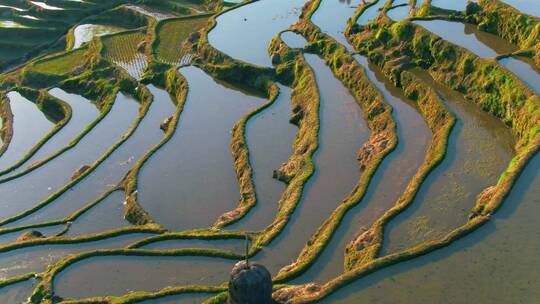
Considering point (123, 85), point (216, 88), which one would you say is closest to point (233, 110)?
point (216, 88)

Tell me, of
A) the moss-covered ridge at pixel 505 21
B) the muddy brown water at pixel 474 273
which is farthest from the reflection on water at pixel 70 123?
the moss-covered ridge at pixel 505 21

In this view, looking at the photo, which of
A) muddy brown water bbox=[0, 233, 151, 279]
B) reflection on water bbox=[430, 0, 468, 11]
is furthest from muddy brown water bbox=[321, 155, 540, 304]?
reflection on water bbox=[430, 0, 468, 11]

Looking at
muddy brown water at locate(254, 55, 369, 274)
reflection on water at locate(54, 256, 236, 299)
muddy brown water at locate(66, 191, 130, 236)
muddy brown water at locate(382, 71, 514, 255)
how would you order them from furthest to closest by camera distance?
muddy brown water at locate(66, 191, 130, 236) < muddy brown water at locate(254, 55, 369, 274) < reflection on water at locate(54, 256, 236, 299) < muddy brown water at locate(382, 71, 514, 255)

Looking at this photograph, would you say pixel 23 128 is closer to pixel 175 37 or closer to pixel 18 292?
pixel 175 37

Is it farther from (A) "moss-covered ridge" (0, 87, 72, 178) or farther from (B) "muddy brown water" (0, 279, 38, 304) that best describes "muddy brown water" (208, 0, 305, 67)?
(B) "muddy brown water" (0, 279, 38, 304)

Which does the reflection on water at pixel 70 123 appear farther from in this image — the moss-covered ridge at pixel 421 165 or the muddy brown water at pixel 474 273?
the muddy brown water at pixel 474 273

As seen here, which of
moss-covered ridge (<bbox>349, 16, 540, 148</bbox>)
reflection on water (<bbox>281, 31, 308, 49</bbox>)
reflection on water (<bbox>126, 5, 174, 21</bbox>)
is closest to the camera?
moss-covered ridge (<bbox>349, 16, 540, 148</bbox>)
